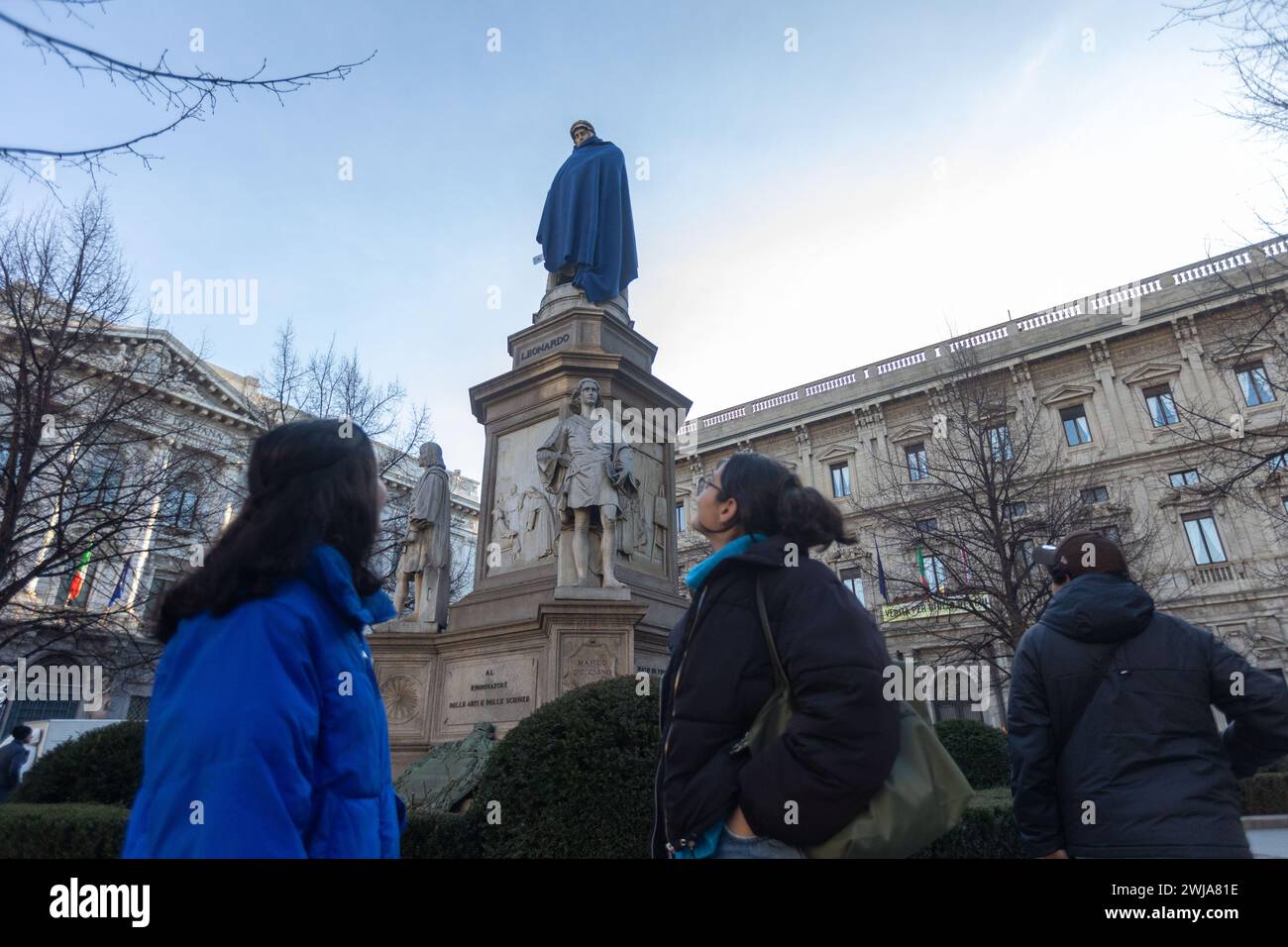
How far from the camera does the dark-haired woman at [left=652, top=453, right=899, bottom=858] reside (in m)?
1.81

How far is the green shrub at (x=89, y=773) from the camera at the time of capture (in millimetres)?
7992

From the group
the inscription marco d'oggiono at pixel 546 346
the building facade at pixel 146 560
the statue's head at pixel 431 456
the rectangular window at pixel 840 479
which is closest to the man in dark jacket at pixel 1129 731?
the statue's head at pixel 431 456

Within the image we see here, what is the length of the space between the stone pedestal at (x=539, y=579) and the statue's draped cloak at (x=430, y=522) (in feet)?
2.41

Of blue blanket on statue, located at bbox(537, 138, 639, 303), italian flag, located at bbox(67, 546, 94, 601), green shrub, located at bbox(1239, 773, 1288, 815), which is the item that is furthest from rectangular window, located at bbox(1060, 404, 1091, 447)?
italian flag, located at bbox(67, 546, 94, 601)

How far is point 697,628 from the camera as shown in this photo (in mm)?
2182

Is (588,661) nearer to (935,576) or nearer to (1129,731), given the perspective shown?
(1129,731)

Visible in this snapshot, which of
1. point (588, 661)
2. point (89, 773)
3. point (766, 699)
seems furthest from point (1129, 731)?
point (89, 773)

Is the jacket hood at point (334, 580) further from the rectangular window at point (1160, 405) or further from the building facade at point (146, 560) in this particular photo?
the rectangular window at point (1160, 405)

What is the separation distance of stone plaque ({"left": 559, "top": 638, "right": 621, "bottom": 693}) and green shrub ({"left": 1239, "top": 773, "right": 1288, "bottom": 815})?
14111 millimetres

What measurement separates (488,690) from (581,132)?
11.5 meters

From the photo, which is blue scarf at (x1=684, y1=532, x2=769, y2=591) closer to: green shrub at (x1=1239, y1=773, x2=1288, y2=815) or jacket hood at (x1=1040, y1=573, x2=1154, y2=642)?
jacket hood at (x1=1040, y1=573, x2=1154, y2=642)

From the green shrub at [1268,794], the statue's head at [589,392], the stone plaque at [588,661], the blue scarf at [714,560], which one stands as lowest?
the green shrub at [1268,794]

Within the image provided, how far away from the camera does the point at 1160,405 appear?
28625 mm
